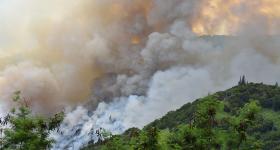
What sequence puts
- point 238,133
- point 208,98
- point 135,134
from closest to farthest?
1. point 238,133
2. point 208,98
3. point 135,134

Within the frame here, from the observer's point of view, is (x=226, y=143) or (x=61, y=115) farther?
(x=61, y=115)

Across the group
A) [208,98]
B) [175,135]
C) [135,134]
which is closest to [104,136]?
[135,134]

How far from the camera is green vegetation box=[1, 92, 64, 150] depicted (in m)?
53.0

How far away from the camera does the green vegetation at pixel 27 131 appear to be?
2088 inches

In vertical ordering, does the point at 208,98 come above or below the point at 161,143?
above

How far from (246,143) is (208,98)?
623cm

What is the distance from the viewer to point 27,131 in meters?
53.5

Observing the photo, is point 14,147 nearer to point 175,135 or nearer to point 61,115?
Result: point 61,115

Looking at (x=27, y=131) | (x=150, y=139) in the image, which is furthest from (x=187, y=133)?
(x=27, y=131)

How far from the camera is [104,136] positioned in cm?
5716

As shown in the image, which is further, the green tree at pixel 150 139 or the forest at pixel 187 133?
the green tree at pixel 150 139

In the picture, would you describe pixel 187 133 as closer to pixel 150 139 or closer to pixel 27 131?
pixel 150 139

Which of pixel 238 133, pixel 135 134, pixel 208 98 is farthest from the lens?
pixel 135 134

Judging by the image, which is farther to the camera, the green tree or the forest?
the green tree
